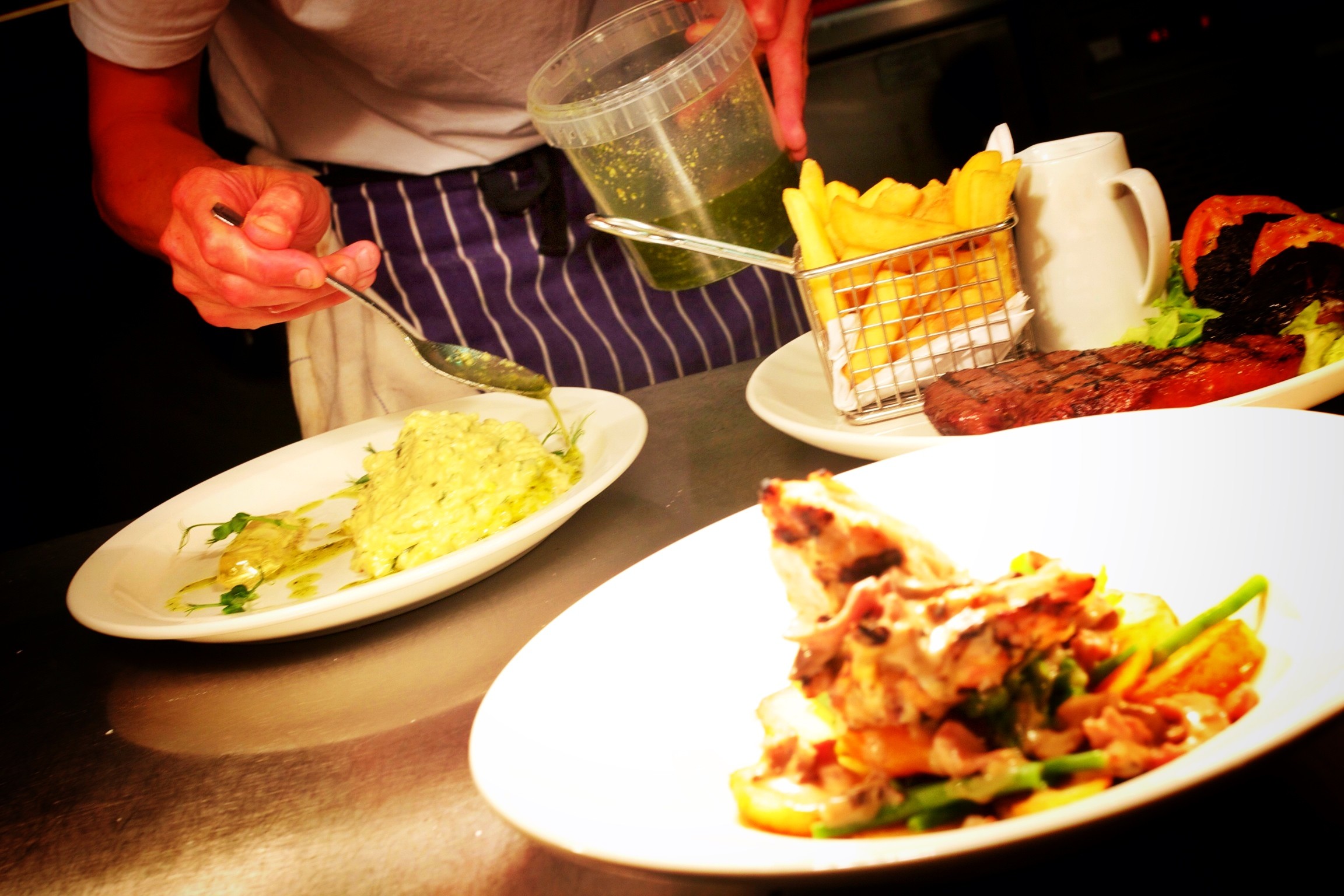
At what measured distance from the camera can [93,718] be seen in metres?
1.25

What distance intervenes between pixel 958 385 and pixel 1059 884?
2.51ft

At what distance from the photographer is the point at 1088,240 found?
1.49m

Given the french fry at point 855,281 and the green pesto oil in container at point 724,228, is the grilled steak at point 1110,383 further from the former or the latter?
the green pesto oil in container at point 724,228

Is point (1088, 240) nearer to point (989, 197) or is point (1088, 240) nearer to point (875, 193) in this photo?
point (989, 197)

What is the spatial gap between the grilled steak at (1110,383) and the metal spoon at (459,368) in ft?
2.29

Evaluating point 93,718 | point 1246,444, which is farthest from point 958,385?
point 93,718

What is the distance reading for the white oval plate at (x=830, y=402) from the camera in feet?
3.48

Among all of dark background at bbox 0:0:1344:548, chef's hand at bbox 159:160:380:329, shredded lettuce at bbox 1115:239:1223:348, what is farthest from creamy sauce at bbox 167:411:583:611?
dark background at bbox 0:0:1344:548

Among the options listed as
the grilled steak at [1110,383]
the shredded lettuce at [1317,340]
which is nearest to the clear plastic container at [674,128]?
the grilled steak at [1110,383]

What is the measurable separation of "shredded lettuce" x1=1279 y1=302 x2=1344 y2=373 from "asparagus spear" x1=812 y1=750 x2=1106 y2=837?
817 mm

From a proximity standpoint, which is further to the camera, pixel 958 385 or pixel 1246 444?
pixel 958 385

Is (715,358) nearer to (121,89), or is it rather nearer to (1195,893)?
(121,89)

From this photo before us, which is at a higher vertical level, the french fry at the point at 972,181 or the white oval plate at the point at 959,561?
the french fry at the point at 972,181

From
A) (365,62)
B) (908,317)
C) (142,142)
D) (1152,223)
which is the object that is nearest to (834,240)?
(908,317)
